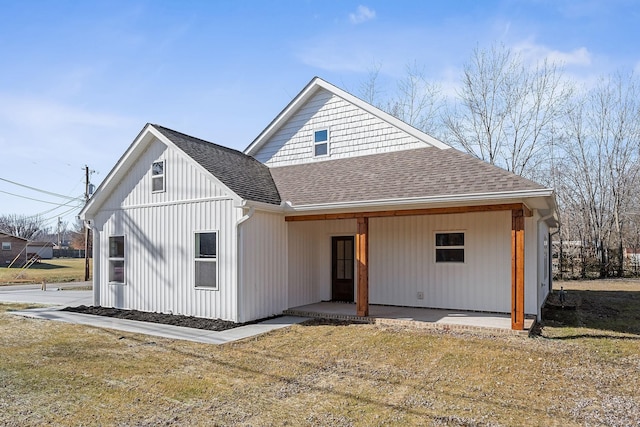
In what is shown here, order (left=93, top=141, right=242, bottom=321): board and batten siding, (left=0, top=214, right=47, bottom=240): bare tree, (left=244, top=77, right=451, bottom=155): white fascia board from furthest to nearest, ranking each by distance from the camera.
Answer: (left=0, top=214, right=47, bottom=240): bare tree
(left=244, top=77, right=451, bottom=155): white fascia board
(left=93, top=141, right=242, bottom=321): board and batten siding

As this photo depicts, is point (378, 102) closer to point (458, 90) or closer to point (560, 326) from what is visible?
point (458, 90)

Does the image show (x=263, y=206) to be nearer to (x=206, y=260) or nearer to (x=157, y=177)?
(x=206, y=260)

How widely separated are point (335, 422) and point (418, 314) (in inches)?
240

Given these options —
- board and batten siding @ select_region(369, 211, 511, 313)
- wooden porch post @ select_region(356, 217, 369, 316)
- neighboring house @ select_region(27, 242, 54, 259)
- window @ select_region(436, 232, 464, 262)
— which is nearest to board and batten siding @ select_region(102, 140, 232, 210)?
wooden porch post @ select_region(356, 217, 369, 316)

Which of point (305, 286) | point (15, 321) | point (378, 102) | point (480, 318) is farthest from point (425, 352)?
point (378, 102)

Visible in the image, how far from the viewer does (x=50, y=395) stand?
193 inches

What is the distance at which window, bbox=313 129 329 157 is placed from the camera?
41.5ft

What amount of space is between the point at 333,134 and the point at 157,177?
508 cm

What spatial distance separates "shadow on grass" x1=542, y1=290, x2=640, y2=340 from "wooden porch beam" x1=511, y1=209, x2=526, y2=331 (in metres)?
0.97

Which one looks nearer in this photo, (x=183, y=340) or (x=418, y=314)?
(x=183, y=340)

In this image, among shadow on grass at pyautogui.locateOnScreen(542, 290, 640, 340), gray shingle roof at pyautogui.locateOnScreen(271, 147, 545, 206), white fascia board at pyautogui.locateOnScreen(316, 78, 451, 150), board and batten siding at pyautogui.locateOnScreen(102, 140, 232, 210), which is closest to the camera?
gray shingle roof at pyautogui.locateOnScreen(271, 147, 545, 206)

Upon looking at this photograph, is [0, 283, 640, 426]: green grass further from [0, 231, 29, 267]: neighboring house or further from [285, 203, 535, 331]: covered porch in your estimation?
[0, 231, 29, 267]: neighboring house

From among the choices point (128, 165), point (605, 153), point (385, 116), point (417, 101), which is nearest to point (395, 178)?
point (385, 116)

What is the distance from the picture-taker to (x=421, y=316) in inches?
377
